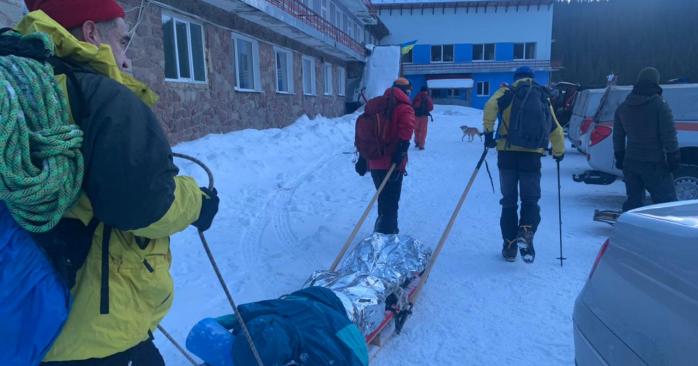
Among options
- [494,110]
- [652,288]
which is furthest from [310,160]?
[652,288]

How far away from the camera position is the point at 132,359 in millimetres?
1556

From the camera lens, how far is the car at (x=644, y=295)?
1547 mm

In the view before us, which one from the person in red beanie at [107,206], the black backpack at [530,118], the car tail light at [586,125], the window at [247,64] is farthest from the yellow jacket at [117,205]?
the window at [247,64]

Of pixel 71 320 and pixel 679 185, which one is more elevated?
pixel 71 320

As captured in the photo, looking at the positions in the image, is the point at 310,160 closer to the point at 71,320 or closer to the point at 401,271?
the point at 401,271

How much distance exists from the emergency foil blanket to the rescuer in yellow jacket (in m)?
1.21

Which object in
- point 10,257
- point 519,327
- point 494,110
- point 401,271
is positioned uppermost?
point 494,110

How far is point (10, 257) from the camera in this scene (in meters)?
1.21

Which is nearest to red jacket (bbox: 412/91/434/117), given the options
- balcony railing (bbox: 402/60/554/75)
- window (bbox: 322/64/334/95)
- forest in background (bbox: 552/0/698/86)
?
window (bbox: 322/64/334/95)

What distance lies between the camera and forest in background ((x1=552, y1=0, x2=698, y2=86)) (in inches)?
2662

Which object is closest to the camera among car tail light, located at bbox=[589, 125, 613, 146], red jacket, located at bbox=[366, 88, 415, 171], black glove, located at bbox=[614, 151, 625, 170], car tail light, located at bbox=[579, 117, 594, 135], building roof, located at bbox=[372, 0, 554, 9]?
red jacket, located at bbox=[366, 88, 415, 171]

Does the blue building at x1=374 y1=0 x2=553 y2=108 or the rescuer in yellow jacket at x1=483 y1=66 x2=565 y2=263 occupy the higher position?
the blue building at x1=374 y1=0 x2=553 y2=108

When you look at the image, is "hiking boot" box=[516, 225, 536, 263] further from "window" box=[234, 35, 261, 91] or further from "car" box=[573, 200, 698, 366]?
"window" box=[234, 35, 261, 91]

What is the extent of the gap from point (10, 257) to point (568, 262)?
484 cm
